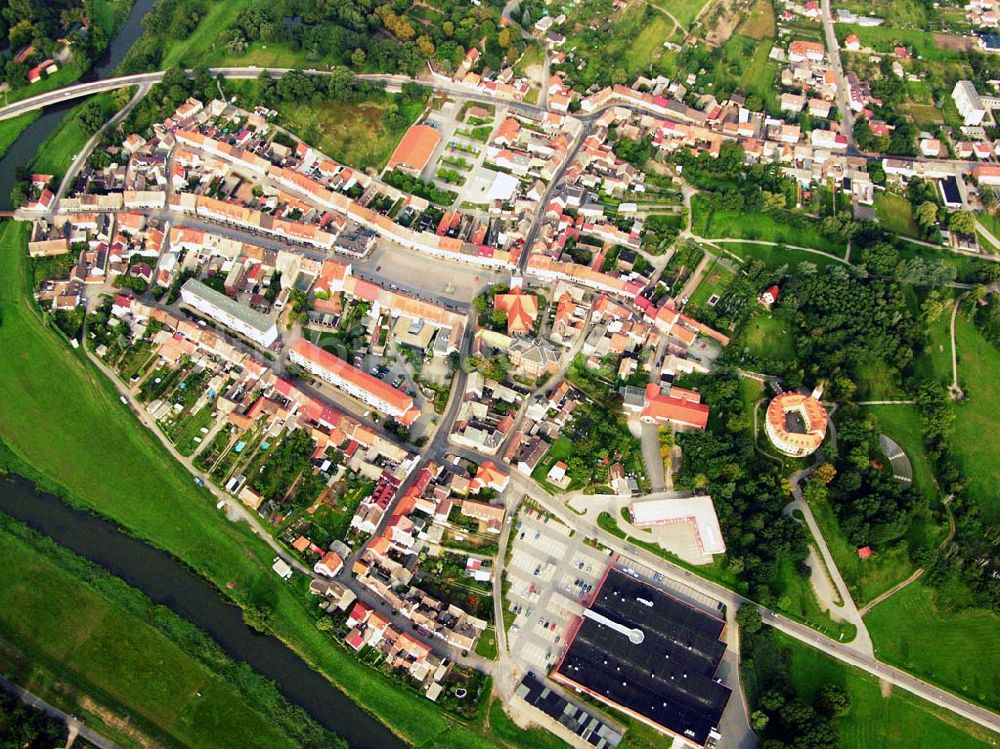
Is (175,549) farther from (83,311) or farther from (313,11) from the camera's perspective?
(313,11)

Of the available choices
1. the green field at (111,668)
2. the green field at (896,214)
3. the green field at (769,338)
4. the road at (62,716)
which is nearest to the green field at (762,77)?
the green field at (896,214)

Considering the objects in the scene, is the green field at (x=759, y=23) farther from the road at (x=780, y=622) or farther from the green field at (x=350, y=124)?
the road at (x=780, y=622)

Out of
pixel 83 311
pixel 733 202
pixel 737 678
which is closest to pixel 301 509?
pixel 83 311

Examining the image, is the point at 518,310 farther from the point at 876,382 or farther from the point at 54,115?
the point at 54,115

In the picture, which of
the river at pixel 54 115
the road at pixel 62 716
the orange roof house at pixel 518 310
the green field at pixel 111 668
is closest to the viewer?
the road at pixel 62 716

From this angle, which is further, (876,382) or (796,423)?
(876,382)

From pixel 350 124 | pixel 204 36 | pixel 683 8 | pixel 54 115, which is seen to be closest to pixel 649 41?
pixel 683 8
